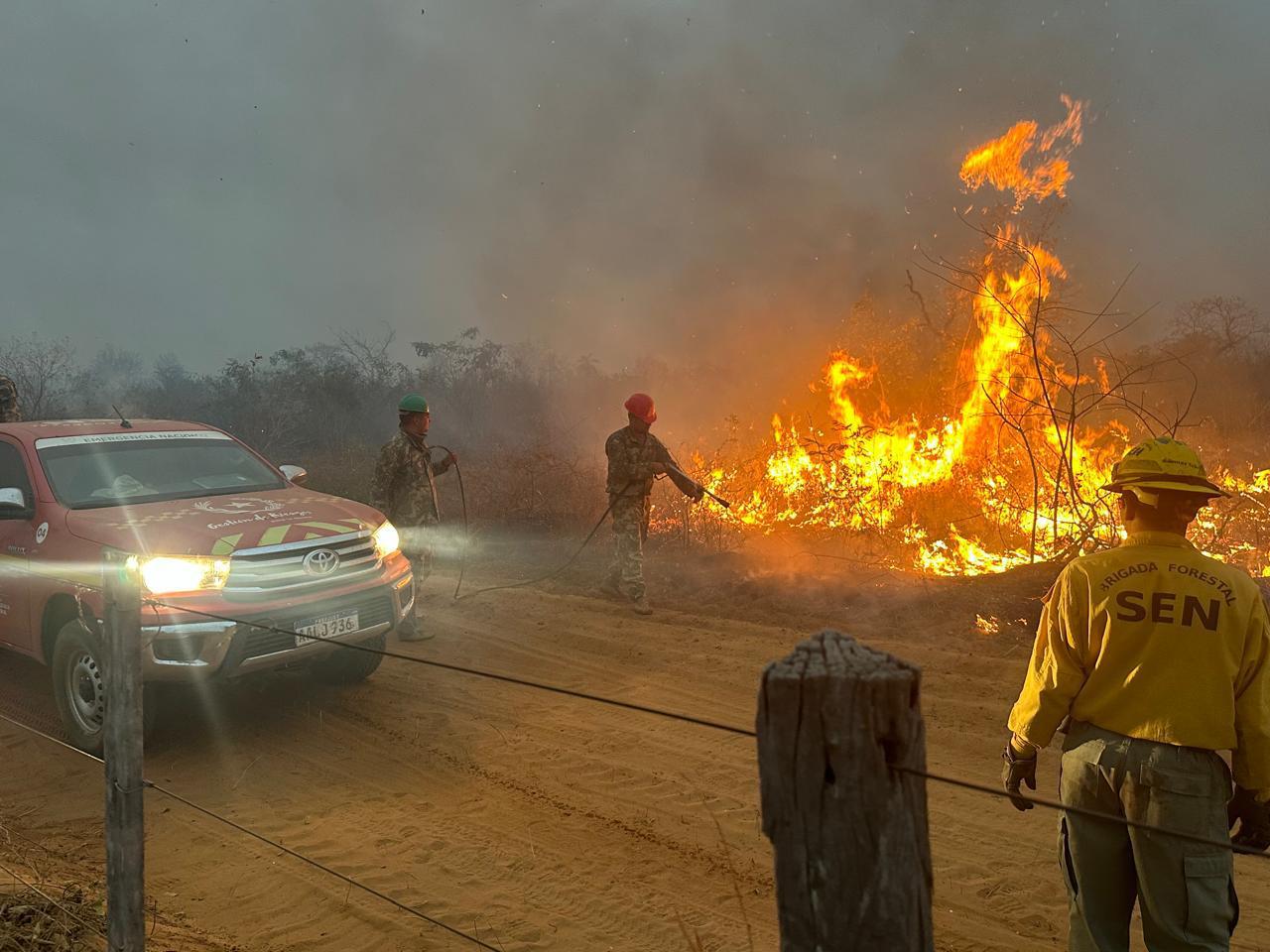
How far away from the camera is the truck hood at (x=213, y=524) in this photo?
5.46 m

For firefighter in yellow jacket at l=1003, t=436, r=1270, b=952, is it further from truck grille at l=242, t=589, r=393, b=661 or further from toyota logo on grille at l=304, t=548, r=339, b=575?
toyota logo on grille at l=304, t=548, r=339, b=575

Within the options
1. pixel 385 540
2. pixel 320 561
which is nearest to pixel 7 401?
pixel 385 540

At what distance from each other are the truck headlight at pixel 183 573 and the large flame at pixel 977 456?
274 inches

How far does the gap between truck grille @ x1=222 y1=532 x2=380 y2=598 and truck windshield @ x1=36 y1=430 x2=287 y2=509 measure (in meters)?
1.14

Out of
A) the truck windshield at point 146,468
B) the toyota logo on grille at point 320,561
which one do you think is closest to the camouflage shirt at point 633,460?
the truck windshield at point 146,468

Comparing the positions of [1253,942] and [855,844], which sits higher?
[855,844]

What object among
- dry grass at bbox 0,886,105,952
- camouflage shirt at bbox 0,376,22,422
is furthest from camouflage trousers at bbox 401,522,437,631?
camouflage shirt at bbox 0,376,22,422

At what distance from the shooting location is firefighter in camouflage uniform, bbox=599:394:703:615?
9367 millimetres

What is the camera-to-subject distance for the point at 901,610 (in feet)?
27.9

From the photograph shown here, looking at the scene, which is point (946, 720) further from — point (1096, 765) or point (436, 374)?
point (436, 374)

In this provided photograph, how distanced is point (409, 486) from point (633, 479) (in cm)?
230

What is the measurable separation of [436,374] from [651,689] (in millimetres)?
21555

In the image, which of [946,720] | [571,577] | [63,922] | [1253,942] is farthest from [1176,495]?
[571,577]

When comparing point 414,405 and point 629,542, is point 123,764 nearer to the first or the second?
point 414,405
